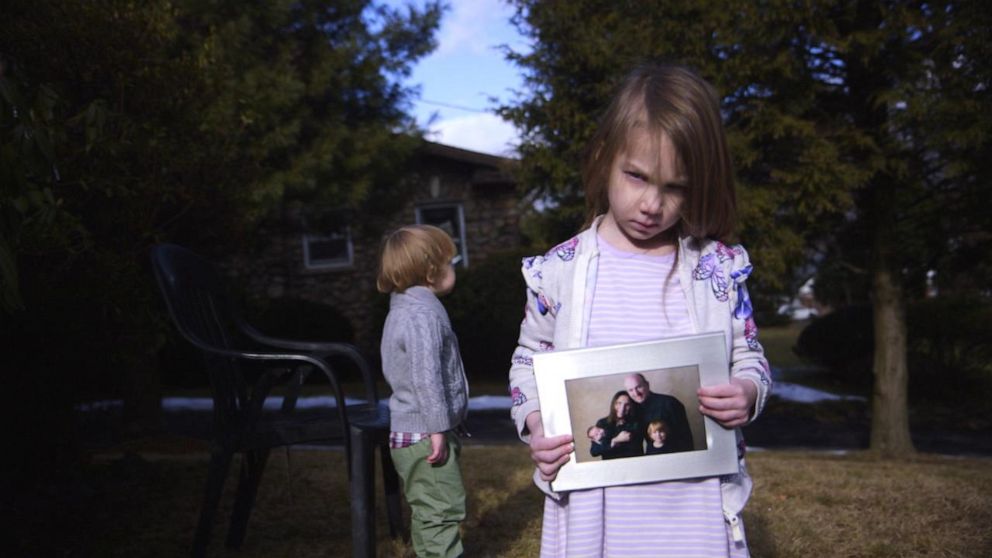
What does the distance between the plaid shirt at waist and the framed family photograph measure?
62.6 inches

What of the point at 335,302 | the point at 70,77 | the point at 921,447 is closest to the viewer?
the point at 70,77

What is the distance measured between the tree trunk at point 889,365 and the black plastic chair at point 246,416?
251 inches

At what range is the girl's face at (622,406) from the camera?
176cm

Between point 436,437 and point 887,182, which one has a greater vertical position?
point 887,182

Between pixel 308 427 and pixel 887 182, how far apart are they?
6781mm

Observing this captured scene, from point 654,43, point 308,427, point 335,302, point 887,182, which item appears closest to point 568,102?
point 654,43

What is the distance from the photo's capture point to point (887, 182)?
851 cm

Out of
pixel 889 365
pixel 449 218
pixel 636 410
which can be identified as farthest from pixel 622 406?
pixel 449 218

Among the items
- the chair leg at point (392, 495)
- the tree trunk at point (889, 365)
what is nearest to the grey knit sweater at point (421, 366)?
the chair leg at point (392, 495)

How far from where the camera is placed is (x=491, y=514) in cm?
450

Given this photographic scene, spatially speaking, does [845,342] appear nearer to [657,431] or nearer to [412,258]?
[412,258]

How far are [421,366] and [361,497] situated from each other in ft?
1.65

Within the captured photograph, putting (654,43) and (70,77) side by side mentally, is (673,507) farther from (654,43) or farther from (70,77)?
(654,43)

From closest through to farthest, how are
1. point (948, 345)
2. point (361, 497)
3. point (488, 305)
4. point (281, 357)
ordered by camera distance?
point (361, 497) → point (281, 357) → point (948, 345) → point (488, 305)
